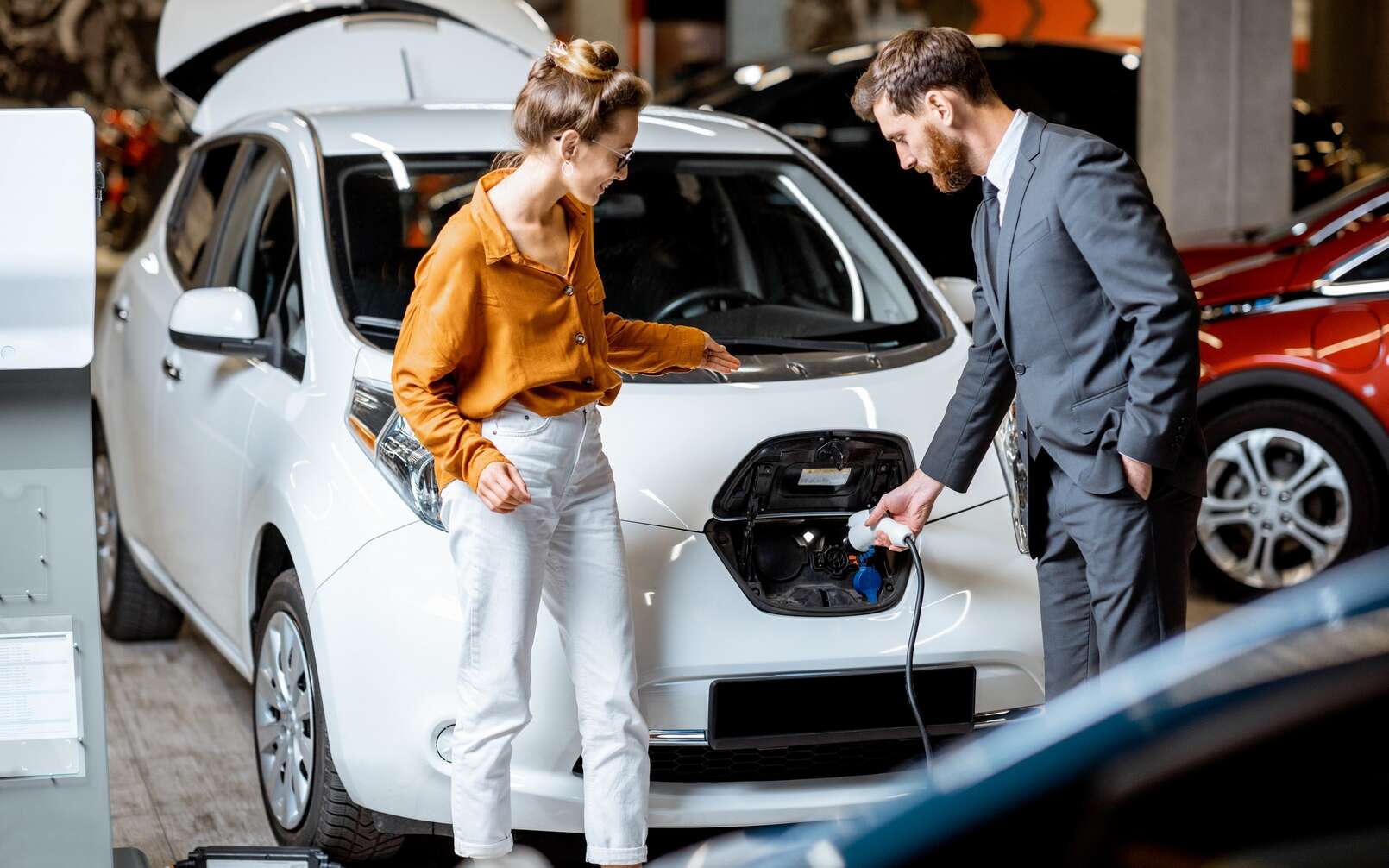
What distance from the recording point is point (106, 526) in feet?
16.7

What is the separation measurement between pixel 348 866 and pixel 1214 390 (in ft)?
10.4

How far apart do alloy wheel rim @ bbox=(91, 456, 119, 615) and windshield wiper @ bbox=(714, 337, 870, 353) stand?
2247 mm

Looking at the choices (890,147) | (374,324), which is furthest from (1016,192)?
(890,147)

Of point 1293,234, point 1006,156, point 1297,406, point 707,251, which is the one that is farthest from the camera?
point 1293,234

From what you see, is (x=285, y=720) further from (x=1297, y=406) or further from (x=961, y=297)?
(x=1297, y=406)

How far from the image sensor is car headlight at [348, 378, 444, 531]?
3.07 metres

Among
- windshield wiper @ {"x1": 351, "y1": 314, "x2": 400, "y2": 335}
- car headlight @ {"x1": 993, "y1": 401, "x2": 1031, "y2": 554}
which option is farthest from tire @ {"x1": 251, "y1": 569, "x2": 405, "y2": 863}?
car headlight @ {"x1": 993, "y1": 401, "x2": 1031, "y2": 554}

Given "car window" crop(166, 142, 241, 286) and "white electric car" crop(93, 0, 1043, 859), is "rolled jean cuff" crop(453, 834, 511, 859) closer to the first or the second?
"white electric car" crop(93, 0, 1043, 859)

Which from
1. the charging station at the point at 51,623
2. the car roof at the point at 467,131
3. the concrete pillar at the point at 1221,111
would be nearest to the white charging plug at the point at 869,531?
the car roof at the point at 467,131

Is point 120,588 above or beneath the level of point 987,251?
beneath

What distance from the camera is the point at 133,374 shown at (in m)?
4.59

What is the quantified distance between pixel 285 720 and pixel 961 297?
1.87 meters

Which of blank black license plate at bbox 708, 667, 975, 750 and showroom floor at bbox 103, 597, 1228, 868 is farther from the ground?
blank black license plate at bbox 708, 667, 975, 750

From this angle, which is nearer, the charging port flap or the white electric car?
the white electric car
